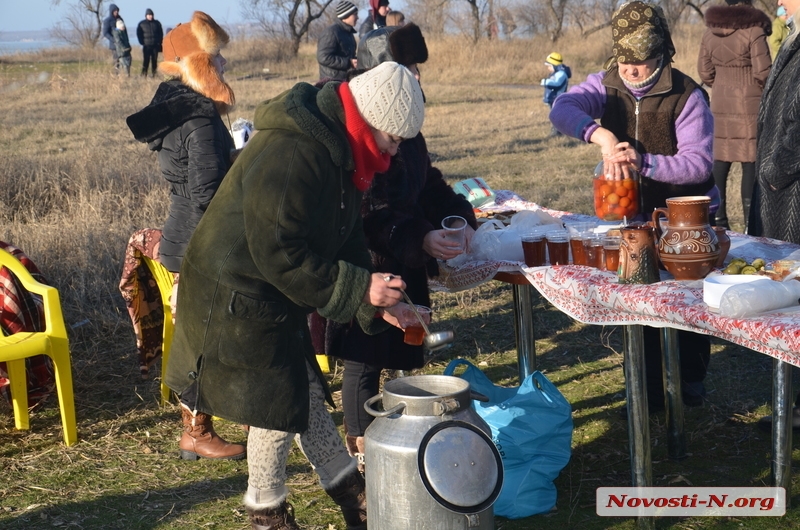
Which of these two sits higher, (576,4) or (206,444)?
(576,4)

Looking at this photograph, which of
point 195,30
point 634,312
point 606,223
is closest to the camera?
point 634,312

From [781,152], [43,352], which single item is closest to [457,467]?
[781,152]

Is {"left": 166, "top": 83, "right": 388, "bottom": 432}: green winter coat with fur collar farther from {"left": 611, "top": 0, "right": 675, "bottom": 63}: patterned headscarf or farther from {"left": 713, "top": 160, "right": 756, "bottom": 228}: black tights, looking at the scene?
{"left": 713, "top": 160, "right": 756, "bottom": 228}: black tights

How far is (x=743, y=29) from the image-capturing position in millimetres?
→ 7016

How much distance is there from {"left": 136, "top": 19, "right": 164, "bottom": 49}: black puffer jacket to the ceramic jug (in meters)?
24.0

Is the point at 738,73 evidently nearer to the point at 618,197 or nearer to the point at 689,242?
the point at 618,197

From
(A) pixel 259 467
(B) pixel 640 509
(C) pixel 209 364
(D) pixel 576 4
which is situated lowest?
(B) pixel 640 509

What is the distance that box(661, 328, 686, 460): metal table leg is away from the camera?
11.9 ft

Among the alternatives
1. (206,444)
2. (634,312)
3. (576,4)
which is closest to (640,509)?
(634,312)

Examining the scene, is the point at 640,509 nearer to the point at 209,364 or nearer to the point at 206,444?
the point at 209,364

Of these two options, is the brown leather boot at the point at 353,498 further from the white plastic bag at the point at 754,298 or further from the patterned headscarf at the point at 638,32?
the patterned headscarf at the point at 638,32

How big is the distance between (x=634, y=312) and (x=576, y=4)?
4209cm

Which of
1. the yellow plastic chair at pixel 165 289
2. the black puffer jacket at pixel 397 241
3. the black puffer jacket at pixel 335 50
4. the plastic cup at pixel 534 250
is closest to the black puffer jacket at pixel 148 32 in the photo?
the black puffer jacket at pixel 335 50

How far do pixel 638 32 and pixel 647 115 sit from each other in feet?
1.27
